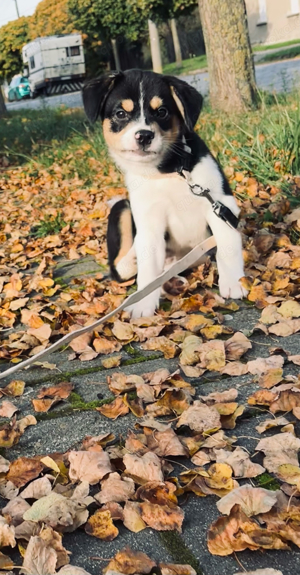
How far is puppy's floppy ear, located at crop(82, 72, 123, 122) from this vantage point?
→ 3.39 meters

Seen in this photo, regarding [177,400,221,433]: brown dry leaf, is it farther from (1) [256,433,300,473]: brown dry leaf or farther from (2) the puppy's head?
(2) the puppy's head

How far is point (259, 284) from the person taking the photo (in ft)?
11.4

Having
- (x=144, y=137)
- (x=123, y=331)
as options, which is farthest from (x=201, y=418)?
(x=144, y=137)

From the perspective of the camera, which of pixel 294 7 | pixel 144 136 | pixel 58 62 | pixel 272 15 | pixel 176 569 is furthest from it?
pixel 58 62

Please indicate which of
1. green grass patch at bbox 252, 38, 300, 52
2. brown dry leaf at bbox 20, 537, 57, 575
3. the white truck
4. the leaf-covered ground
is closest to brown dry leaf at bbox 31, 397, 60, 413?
the leaf-covered ground

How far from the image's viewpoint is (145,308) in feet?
11.1

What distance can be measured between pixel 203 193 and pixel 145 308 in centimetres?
69

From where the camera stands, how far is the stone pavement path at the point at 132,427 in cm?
155

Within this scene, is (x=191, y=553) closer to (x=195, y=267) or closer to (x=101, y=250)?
(x=195, y=267)

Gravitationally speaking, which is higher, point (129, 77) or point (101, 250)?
point (129, 77)

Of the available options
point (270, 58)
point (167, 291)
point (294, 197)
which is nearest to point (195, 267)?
point (167, 291)

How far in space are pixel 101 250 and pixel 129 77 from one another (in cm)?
186

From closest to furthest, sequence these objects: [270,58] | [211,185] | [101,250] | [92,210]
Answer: [211,185]
[101,250]
[92,210]
[270,58]

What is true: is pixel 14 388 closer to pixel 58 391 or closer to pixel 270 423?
pixel 58 391
